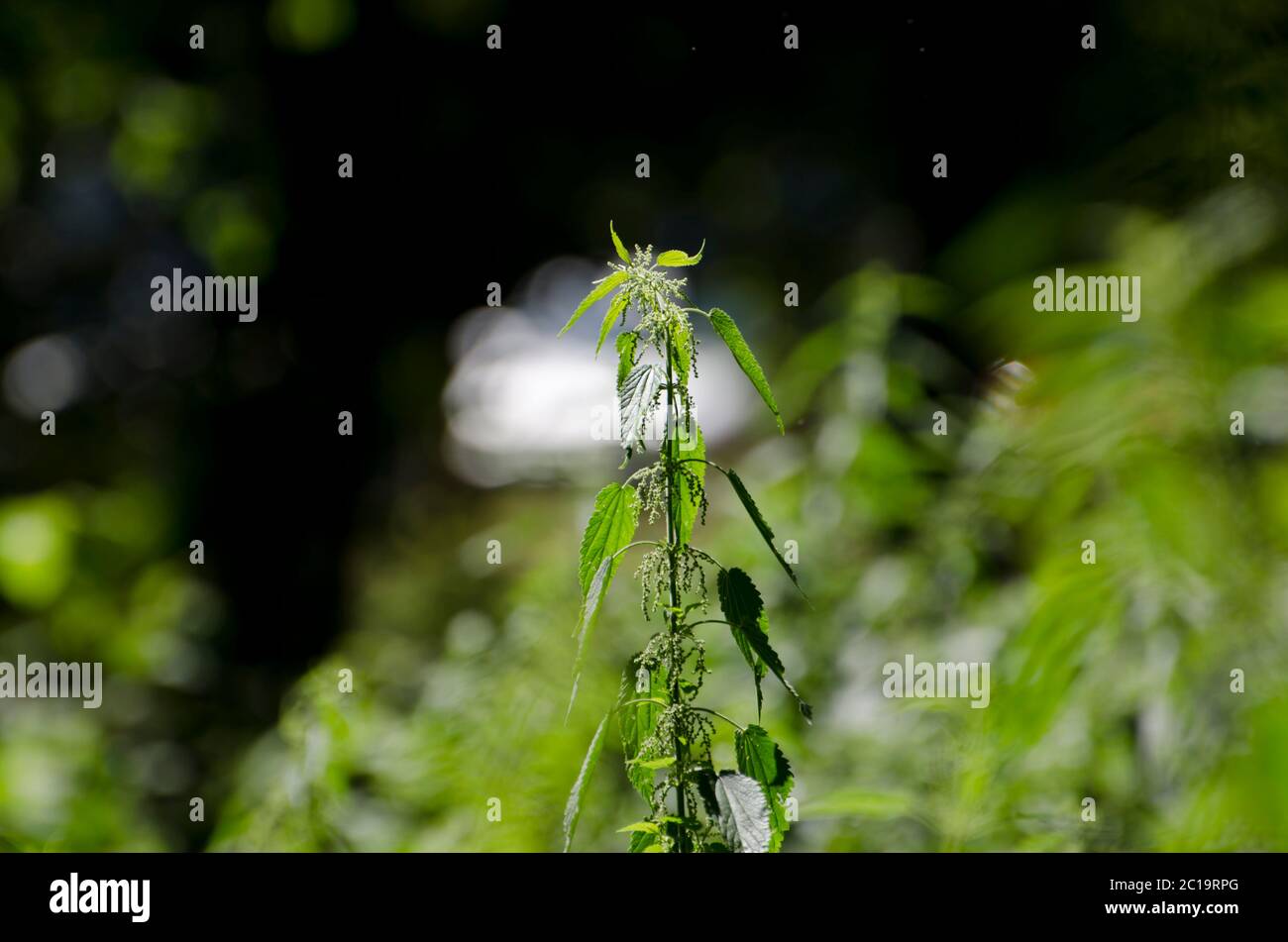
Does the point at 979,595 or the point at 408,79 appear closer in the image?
the point at 979,595

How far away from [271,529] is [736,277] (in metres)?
0.88

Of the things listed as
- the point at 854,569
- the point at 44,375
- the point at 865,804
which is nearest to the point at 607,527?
the point at 865,804

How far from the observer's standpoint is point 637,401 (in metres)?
0.47

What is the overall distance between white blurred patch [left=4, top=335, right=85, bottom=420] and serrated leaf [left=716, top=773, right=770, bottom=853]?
1552 mm

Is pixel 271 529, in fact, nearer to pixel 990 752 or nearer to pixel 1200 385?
pixel 990 752

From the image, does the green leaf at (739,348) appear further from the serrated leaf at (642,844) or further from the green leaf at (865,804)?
the green leaf at (865,804)

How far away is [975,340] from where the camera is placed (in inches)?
49.9

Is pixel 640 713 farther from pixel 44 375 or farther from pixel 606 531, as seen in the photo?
pixel 44 375

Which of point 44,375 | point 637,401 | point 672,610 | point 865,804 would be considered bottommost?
point 865,804

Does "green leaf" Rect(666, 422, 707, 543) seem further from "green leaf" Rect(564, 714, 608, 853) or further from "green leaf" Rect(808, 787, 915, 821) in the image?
"green leaf" Rect(808, 787, 915, 821)

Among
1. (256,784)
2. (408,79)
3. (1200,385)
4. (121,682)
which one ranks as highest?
(408,79)

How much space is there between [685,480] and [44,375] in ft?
5.08

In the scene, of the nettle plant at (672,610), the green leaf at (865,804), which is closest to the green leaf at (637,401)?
the nettle plant at (672,610)

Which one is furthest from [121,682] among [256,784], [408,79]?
[408,79]
